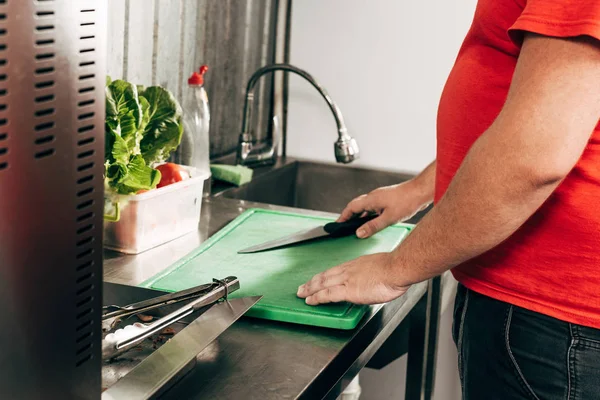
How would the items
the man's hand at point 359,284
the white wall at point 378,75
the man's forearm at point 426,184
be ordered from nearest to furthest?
the man's hand at point 359,284 → the man's forearm at point 426,184 → the white wall at point 378,75

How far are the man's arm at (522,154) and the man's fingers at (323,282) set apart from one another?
0.15 meters

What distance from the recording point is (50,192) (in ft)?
2.05

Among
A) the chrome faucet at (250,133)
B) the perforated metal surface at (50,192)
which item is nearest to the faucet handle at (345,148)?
the chrome faucet at (250,133)

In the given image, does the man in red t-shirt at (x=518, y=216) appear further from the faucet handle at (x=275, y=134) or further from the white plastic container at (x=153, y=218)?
the faucet handle at (x=275, y=134)

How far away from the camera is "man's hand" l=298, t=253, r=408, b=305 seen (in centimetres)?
106

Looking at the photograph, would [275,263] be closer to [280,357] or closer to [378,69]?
[280,357]

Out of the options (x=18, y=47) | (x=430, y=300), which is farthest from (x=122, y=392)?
(x=430, y=300)

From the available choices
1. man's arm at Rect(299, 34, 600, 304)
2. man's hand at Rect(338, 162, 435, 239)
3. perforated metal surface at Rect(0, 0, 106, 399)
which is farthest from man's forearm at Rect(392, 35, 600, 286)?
man's hand at Rect(338, 162, 435, 239)

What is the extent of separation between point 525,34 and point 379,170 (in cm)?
151

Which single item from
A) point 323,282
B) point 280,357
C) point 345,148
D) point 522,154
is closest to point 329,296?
point 323,282

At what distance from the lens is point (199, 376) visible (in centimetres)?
93

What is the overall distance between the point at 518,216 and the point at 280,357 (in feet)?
1.11

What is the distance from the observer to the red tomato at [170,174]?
1.51m

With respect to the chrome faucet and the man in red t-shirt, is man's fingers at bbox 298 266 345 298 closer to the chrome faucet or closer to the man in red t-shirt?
the man in red t-shirt
